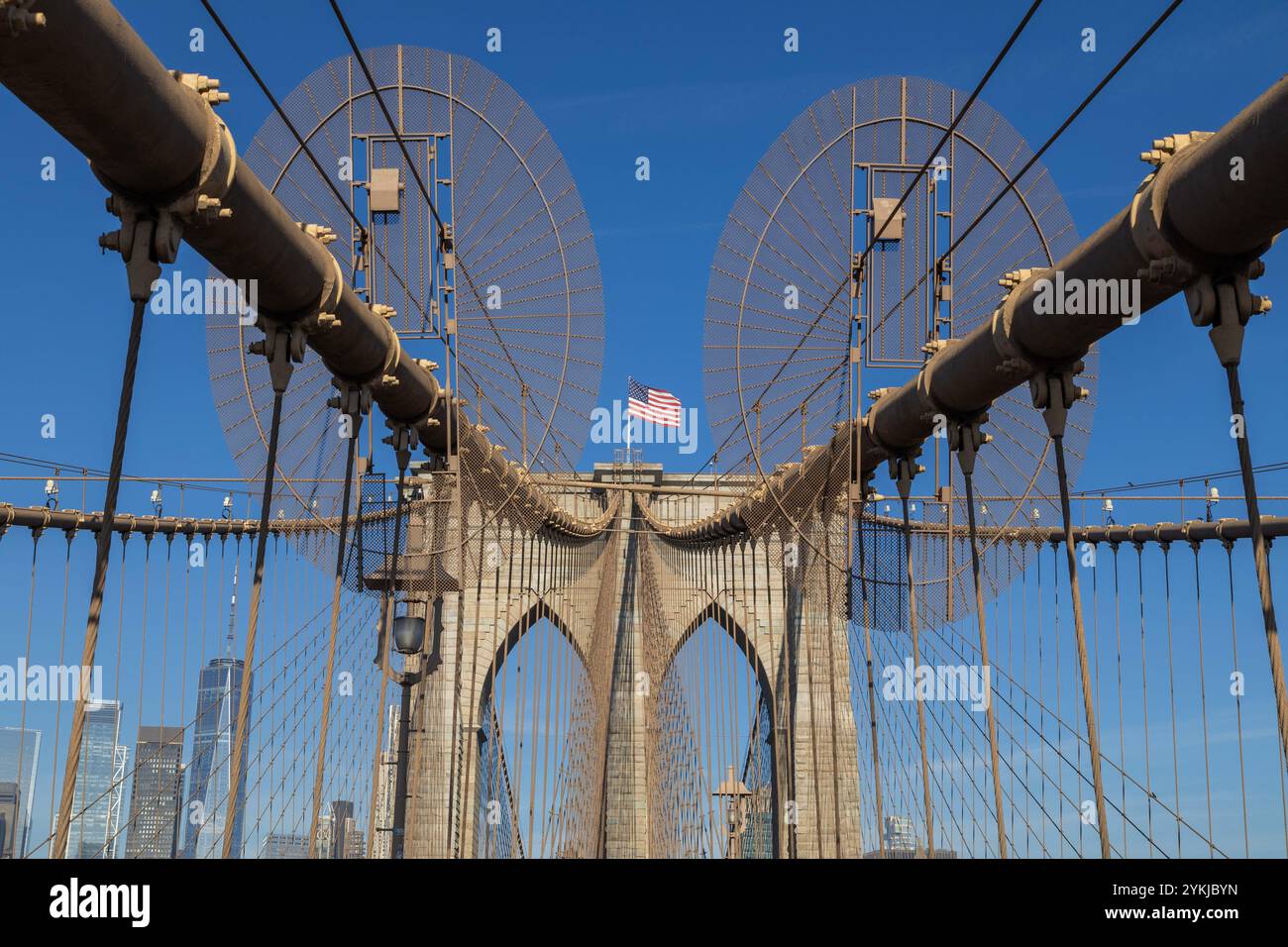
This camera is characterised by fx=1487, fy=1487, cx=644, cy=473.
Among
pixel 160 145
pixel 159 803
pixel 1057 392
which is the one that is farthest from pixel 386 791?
pixel 160 145

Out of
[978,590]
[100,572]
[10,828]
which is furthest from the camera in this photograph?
[10,828]

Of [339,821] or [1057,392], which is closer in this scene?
[1057,392]

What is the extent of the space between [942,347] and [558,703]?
37.5 feet

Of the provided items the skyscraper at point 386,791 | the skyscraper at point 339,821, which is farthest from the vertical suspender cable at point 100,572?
the skyscraper at point 386,791

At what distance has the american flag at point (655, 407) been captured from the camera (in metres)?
32.7

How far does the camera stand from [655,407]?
1293 inches

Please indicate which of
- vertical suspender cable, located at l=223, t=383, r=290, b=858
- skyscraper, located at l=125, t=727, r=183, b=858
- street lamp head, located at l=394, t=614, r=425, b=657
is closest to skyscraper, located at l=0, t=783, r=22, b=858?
skyscraper, located at l=125, t=727, r=183, b=858

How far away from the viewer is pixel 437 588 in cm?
1719

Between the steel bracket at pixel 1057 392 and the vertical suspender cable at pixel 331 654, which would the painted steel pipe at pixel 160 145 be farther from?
the steel bracket at pixel 1057 392

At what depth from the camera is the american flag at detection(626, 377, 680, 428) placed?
32.7m

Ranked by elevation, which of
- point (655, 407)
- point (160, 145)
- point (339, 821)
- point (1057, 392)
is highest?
point (655, 407)

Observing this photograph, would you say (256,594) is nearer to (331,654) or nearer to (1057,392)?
(331,654)
